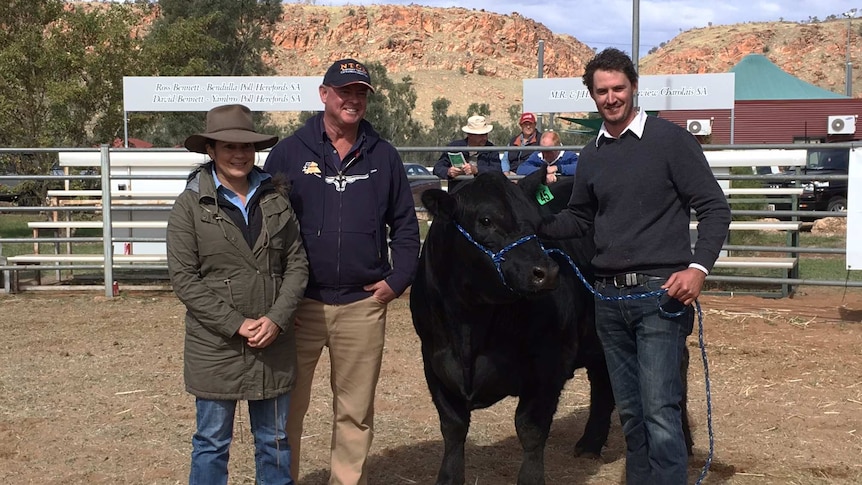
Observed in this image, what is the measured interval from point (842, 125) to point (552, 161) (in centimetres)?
2232

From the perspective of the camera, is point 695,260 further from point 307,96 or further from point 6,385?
point 307,96

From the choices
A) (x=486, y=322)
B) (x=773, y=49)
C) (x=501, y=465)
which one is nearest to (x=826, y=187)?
(x=501, y=465)

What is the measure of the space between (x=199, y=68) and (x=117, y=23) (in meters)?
2.39

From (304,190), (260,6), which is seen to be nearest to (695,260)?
(304,190)

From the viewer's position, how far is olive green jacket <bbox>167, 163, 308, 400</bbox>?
3318 millimetres

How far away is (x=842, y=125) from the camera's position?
92.7 ft

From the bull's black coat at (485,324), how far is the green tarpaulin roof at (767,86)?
33.8 metres

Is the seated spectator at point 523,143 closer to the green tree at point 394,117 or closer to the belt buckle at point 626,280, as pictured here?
the belt buckle at point 626,280

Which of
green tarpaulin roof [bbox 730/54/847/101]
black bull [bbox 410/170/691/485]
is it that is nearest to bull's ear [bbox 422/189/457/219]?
black bull [bbox 410/170/691/485]

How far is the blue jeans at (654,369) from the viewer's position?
3.31m

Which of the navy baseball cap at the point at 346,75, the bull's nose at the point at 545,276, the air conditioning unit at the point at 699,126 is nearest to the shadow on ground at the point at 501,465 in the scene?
the bull's nose at the point at 545,276

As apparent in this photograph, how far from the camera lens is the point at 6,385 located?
643cm

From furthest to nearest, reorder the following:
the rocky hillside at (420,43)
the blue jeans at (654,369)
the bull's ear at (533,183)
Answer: the rocky hillside at (420,43)
the bull's ear at (533,183)
the blue jeans at (654,369)

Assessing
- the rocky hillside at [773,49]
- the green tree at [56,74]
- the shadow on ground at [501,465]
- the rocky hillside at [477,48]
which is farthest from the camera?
the rocky hillside at [477,48]
